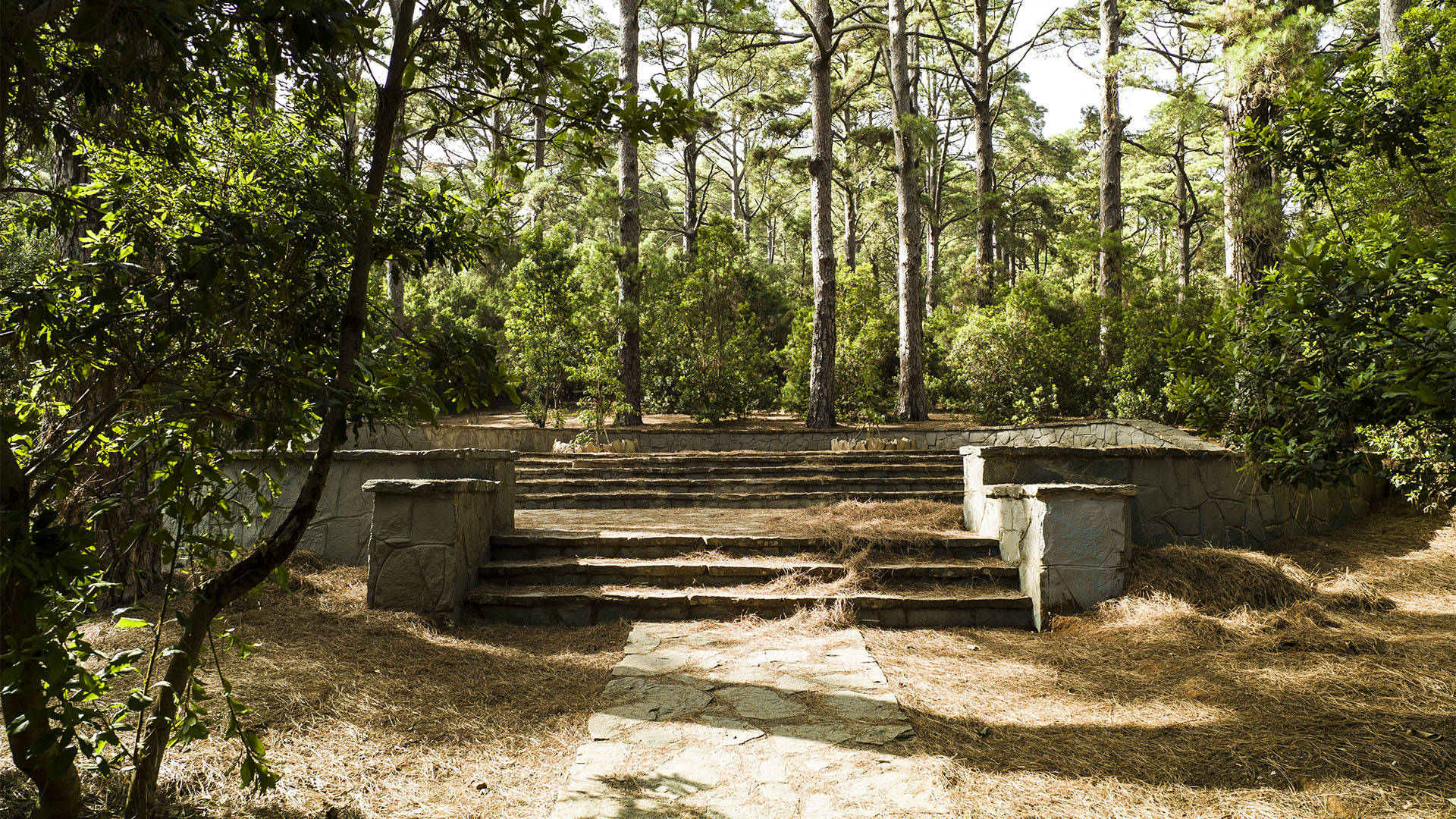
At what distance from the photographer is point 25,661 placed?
155 centimetres

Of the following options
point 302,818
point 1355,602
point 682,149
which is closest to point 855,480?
point 1355,602

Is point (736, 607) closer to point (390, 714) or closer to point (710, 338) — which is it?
point (390, 714)

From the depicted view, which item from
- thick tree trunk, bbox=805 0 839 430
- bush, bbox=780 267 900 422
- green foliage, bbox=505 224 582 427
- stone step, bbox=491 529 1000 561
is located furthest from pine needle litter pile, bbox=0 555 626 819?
bush, bbox=780 267 900 422

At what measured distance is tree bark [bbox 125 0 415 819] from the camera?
74.8 inches

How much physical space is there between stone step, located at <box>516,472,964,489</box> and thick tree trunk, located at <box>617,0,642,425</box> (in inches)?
160

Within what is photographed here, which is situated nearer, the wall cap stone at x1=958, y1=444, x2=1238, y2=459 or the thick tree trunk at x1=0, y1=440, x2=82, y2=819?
the thick tree trunk at x1=0, y1=440, x2=82, y2=819

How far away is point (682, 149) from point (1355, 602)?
74.5 feet

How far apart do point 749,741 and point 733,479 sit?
18.8ft

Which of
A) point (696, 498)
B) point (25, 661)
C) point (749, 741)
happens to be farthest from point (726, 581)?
point (25, 661)

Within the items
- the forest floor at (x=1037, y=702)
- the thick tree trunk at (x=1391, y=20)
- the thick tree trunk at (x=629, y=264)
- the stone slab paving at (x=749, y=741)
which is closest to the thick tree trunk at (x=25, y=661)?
the forest floor at (x=1037, y=702)

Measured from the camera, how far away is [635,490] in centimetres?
847

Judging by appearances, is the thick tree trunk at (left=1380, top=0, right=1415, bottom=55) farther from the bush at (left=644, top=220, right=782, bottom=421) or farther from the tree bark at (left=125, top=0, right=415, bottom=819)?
the tree bark at (left=125, top=0, right=415, bottom=819)

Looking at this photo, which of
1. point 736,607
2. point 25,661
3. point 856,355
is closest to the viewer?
point 25,661

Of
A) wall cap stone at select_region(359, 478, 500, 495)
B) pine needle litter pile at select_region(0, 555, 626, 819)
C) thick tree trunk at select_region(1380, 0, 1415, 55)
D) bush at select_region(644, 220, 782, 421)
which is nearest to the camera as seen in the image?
pine needle litter pile at select_region(0, 555, 626, 819)
